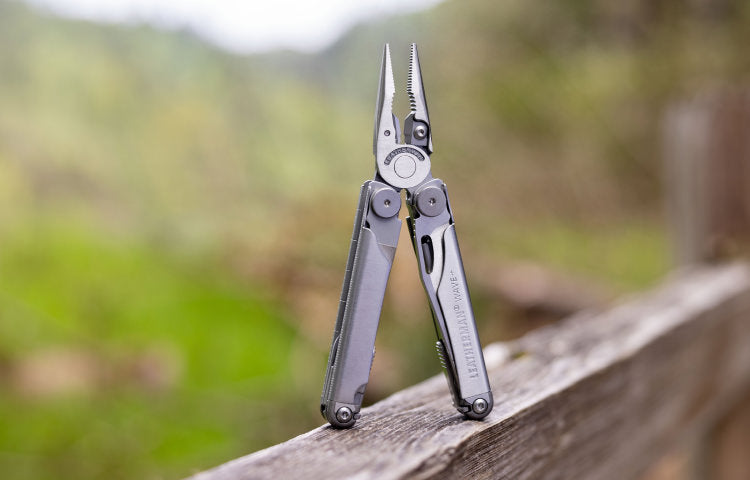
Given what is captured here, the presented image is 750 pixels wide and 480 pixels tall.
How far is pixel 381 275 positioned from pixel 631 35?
5.16 metres

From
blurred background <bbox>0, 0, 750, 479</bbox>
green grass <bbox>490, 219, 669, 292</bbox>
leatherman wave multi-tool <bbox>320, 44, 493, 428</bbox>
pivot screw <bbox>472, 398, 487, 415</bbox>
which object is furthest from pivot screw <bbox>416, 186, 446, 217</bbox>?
green grass <bbox>490, 219, 669, 292</bbox>

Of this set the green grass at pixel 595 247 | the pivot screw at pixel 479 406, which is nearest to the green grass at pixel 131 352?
the green grass at pixel 595 247

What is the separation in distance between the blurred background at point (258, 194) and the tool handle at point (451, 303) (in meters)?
2.37

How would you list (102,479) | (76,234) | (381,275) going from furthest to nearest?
1. (76,234)
2. (102,479)
3. (381,275)

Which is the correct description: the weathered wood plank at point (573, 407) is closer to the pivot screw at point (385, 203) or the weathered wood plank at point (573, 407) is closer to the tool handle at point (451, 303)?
the tool handle at point (451, 303)

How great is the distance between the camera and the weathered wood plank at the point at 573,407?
1.86 ft

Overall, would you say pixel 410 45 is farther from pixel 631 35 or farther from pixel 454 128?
pixel 631 35

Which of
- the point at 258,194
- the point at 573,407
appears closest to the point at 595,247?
the point at 258,194

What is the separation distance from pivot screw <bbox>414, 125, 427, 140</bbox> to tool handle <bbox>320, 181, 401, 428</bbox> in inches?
2.6

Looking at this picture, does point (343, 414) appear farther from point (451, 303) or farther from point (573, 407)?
point (573, 407)

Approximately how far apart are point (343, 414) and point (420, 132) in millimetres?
299

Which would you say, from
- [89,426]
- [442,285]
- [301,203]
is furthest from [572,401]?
[301,203]

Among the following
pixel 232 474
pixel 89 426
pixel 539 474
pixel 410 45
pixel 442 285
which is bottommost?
pixel 539 474

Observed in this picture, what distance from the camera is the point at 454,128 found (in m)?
5.21
